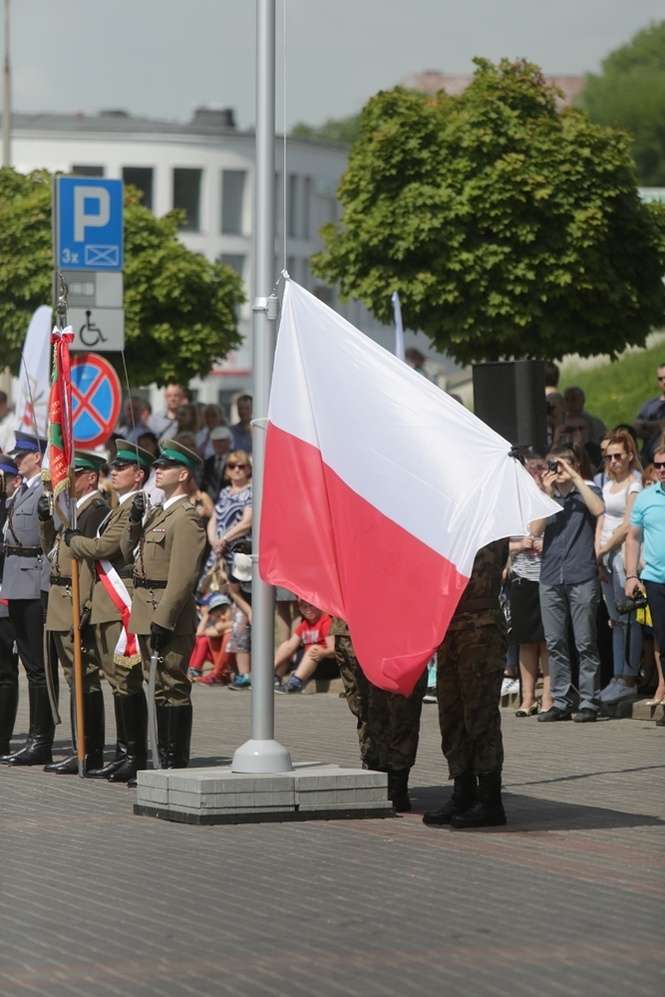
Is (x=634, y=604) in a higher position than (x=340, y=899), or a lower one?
higher

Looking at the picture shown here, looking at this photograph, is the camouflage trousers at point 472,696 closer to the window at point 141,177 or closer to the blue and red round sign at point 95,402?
the blue and red round sign at point 95,402

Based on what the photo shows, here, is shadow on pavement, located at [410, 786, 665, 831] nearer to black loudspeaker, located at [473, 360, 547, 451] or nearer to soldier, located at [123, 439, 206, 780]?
soldier, located at [123, 439, 206, 780]

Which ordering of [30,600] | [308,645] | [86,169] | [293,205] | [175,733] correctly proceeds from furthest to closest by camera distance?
[293,205] → [86,169] → [308,645] → [30,600] → [175,733]

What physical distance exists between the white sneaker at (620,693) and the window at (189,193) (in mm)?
75216

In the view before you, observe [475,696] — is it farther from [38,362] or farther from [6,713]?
[38,362]

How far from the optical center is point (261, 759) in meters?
10.7

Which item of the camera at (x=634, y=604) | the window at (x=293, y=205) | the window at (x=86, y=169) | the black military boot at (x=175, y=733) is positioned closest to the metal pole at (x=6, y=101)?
the camera at (x=634, y=604)

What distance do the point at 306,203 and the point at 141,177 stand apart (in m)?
8.71

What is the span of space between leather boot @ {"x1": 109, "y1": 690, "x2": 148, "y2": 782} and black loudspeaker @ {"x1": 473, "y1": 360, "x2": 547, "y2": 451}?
8.81ft

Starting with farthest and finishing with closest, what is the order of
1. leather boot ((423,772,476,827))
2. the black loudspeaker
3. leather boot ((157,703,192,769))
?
leather boot ((157,703,192,769))
the black loudspeaker
leather boot ((423,772,476,827))

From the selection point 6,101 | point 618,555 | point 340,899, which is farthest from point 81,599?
point 6,101

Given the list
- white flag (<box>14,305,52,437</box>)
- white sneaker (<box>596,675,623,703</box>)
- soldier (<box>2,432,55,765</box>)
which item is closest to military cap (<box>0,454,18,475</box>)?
soldier (<box>2,432,55,765</box>)

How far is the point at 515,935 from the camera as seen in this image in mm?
7727

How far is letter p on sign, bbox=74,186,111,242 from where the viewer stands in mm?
19406
